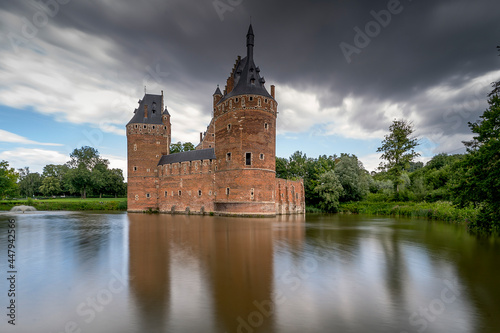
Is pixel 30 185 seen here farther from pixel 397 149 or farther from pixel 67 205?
pixel 397 149

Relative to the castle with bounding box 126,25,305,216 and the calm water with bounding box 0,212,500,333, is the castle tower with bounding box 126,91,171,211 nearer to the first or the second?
the castle with bounding box 126,25,305,216

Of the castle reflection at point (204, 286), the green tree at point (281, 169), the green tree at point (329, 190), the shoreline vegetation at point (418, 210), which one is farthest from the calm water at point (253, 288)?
the green tree at point (281, 169)

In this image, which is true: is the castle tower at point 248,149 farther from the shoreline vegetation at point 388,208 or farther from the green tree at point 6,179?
the green tree at point 6,179

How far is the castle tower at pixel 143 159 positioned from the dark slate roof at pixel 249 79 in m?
14.8

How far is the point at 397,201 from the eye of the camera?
119ft

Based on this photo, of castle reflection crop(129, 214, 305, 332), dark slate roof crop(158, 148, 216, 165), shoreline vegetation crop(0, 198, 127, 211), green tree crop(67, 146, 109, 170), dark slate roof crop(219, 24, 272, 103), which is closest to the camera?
castle reflection crop(129, 214, 305, 332)

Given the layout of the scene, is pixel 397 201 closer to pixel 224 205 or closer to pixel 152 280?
pixel 224 205

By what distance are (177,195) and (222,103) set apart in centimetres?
1387

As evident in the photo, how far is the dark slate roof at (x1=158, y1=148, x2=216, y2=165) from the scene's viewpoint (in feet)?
107

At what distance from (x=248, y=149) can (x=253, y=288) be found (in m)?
22.0

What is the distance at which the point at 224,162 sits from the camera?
29688mm

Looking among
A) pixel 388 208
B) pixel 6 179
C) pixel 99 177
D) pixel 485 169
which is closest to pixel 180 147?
pixel 99 177

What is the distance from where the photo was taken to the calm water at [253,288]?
4.89 metres

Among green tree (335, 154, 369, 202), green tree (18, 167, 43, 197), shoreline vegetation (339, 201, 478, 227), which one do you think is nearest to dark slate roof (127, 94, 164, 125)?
green tree (335, 154, 369, 202)
